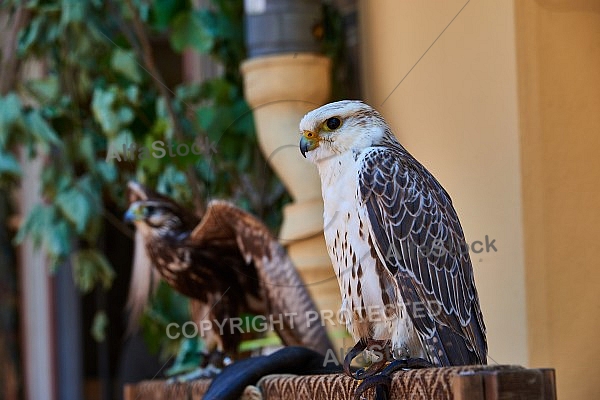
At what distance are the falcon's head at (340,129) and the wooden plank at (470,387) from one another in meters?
0.52

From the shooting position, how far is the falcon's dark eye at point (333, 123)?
1843 mm

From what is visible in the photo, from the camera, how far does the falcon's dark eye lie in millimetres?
1843

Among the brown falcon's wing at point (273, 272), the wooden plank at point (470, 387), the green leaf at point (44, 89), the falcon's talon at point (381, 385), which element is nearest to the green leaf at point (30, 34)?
the green leaf at point (44, 89)

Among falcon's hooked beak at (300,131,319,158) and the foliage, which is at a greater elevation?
the foliage

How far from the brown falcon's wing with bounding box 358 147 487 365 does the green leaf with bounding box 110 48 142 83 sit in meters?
1.89

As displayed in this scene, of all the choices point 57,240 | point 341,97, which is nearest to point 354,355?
point 341,97

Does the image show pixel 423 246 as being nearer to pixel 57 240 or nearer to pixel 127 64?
pixel 127 64

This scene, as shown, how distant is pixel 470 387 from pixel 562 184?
1.74ft

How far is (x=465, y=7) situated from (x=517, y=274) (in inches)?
19.0

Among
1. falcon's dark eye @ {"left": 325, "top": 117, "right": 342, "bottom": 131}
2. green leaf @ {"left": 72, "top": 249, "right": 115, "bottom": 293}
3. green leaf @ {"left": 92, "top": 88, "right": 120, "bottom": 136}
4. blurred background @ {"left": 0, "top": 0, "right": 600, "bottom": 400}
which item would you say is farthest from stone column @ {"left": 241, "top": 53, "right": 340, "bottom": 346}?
green leaf @ {"left": 72, "top": 249, "right": 115, "bottom": 293}

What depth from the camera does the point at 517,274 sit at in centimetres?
193

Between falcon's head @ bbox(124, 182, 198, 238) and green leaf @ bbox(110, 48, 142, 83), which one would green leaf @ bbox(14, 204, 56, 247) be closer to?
green leaf @ bbox(110, 48, 142, 83)

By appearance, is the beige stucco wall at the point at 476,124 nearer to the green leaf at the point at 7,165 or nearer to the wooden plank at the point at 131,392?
the wooden plank at the point at 131,392

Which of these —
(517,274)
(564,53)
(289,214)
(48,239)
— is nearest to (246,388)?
→ (289,214)
